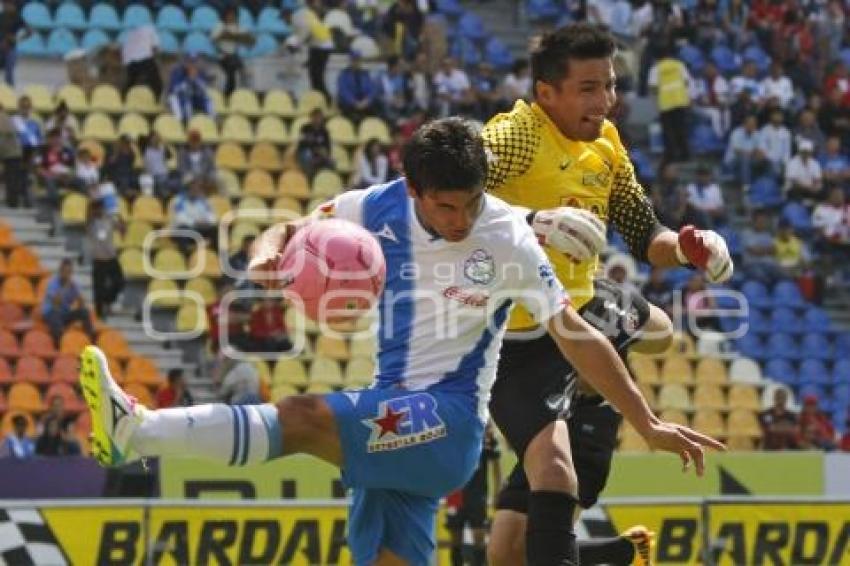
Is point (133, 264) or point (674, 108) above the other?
point (674, 108)

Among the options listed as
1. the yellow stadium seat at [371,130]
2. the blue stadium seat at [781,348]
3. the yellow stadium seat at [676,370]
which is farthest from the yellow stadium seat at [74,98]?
the blue stadium seat at [781,348]

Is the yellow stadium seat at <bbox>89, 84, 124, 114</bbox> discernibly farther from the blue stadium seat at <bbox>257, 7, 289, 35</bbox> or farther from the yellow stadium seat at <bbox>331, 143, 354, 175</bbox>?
the blue stadium seat at <bbox>257, 7, 289, 35</bbox>

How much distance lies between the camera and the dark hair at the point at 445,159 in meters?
7.56

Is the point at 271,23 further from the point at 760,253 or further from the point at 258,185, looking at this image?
the point at 760,253

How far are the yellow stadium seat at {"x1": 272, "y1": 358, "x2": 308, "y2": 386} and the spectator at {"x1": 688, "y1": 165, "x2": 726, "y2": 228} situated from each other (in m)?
6.93

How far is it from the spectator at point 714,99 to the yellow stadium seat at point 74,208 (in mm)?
9730

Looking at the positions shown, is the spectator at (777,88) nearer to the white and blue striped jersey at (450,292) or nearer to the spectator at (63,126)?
the spectator at (63,126)

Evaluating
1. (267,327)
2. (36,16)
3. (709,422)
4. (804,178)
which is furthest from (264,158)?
(804,178)

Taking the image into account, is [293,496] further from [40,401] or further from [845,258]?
[845,258]

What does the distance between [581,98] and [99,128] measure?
1525 centimetres

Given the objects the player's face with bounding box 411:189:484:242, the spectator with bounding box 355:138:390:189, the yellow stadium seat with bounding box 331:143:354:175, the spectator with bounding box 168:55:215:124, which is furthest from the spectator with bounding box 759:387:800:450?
the player's face with bounding box 411:189:484:242

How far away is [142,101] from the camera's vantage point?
24766 millimetres

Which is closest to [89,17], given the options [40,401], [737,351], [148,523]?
[40,401]

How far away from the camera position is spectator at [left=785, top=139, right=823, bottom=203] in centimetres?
2745
